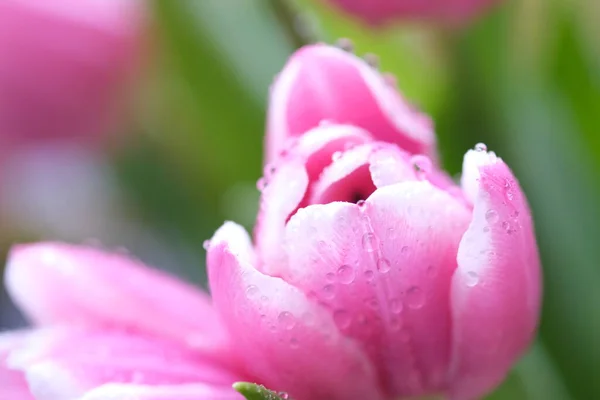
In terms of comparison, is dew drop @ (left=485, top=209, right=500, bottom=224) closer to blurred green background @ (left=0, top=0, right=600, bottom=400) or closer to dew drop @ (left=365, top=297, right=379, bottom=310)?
dew drop @ (left=365, top=297, right=379, bottom=310)

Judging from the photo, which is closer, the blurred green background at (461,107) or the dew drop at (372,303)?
the dew drop at (372,303)

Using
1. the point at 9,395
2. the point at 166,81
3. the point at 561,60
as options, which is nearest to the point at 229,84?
the point at 166,81

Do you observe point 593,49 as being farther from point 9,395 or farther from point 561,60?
point 9,395

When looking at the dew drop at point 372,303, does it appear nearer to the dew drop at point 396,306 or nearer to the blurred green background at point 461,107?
the dew drop at point 396,306

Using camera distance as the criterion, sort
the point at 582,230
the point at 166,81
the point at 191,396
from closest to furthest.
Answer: the point at 191,396
the point at 582,230
the point at 166,81

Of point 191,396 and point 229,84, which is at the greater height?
point 229,84

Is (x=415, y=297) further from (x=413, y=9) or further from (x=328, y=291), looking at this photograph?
(x=413, y=9)

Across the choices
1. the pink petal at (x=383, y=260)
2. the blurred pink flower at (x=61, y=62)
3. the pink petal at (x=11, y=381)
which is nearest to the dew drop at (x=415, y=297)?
the pink petal at (x=383, y=260)
